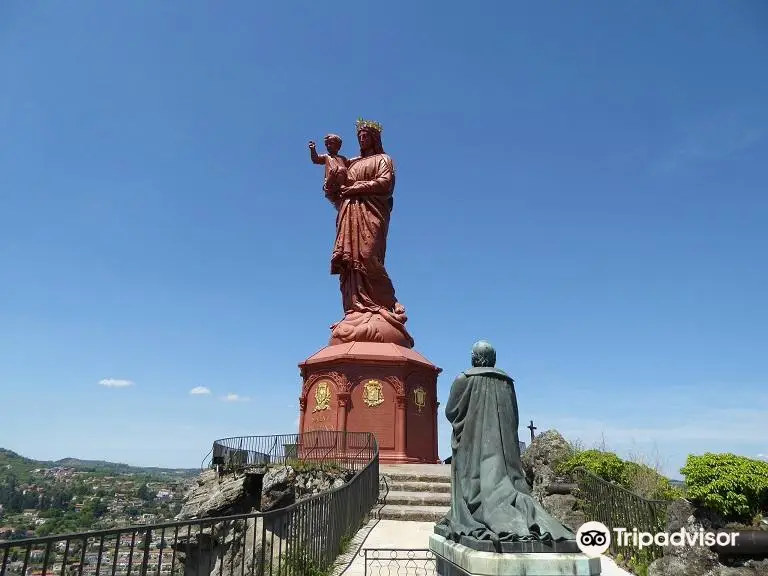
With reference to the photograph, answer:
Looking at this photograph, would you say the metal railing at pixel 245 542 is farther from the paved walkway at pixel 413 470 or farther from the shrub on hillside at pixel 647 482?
the shrub on hillside at pixel 647 482

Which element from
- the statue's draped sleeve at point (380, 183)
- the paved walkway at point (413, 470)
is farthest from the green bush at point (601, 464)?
the statue's draped sleeve at point (380, 183)

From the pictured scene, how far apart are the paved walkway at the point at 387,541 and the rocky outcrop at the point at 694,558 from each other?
1.14 meters

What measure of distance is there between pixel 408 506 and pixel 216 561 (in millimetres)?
5893

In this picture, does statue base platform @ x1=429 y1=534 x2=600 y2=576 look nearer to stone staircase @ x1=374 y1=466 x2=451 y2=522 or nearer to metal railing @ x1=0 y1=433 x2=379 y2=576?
metal railing @ x1=0 y1=433 x2=379 y2=576

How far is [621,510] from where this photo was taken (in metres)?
8.67

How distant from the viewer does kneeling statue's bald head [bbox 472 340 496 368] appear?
596 centimetres

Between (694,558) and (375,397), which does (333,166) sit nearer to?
(375,397)

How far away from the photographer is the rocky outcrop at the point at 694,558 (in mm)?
6246

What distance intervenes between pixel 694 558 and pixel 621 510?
7.02 feet

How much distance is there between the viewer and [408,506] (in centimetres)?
1237

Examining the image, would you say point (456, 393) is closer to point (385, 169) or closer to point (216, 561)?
point (216, 561)

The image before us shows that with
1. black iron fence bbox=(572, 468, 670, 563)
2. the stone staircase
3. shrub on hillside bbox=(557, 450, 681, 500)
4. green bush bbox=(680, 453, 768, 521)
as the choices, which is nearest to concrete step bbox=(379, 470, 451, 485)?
A: the stone staircase

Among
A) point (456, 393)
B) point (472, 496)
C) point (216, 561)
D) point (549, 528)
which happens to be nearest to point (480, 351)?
point (456, 393)

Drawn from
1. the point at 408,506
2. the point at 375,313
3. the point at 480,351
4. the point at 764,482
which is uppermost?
the point at 375,313
